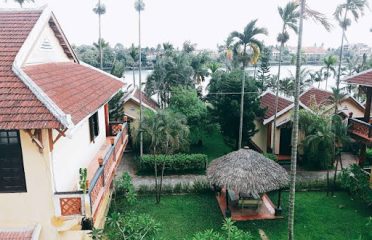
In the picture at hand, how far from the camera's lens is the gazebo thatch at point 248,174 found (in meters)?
14.7

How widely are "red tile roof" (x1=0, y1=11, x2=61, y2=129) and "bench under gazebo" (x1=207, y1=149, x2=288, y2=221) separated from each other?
33.2 feet

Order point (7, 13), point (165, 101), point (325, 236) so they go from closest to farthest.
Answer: point (7, 13)
point (325, 236)
point (165, 101)

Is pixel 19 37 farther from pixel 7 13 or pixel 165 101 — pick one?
pixel 165 101

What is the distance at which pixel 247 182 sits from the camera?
14.8 meters

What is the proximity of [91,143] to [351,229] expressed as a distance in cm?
1227

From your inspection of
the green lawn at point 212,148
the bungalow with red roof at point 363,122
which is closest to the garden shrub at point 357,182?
the bungalow with red roof at point 363,122

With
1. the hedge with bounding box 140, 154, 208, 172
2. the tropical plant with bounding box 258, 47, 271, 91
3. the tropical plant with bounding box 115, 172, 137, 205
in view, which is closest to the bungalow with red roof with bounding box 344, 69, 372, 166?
the hedge with bounding box 140, 154, 208, 172

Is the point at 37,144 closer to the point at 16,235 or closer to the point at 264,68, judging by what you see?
the point at 16,235

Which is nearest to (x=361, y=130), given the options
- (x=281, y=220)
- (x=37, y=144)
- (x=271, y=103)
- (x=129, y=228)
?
(x=281, y=220)

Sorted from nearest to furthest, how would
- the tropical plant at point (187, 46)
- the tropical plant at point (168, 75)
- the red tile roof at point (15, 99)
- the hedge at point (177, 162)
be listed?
the red tile roof at point (15, 99) → the hedge at point (177, 162) → the tropical plant at point (168, 75) → the tropical plant at point (187, 46)

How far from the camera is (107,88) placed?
12.2m

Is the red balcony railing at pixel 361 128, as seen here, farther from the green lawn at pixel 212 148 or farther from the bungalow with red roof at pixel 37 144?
the bungalow with red roof at pixel 37 144

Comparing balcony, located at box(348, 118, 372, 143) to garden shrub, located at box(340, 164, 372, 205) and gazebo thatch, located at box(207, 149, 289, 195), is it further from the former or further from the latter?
gazebo thatch, located at box(207, 149, 289, 195)

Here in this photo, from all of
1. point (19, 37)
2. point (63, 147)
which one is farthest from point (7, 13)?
point (63, 147)
